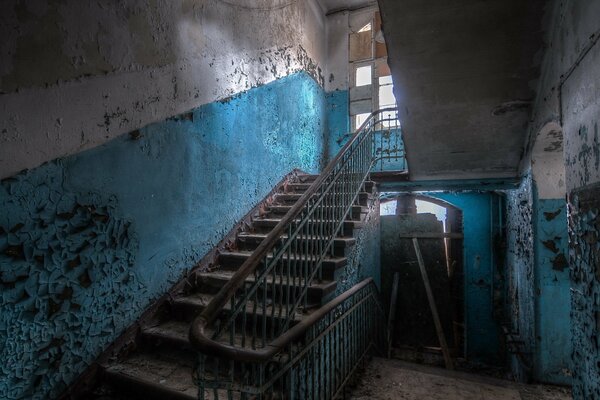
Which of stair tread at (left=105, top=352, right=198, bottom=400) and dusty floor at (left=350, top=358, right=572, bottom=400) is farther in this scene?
dusty floor at (left=350, top=358, right=572, bottom=400)

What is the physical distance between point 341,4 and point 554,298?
8125 millimetres

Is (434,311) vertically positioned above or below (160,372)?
below

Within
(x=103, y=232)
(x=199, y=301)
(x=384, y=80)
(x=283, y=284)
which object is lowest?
(x=199, y=301)

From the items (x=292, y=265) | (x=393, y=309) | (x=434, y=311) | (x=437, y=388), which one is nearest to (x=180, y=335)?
(x=292, y=265)

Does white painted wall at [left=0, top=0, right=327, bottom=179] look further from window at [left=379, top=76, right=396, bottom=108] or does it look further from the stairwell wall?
window at [left=379, top=76, right=396, bottom=108]

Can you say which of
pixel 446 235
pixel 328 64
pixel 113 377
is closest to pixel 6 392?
pixel 113 377

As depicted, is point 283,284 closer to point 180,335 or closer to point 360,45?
point 180,335

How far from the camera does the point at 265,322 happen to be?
7.84 feet

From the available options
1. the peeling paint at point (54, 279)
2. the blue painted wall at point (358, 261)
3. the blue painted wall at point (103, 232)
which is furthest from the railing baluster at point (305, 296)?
the peeling paint at point (54, 279)

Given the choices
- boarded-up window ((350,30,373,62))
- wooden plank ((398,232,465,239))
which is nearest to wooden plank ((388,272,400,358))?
wooden plank ((398,232,465,239))

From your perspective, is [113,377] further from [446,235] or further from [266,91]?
[446,235]

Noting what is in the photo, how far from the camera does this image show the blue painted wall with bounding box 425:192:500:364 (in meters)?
6.92

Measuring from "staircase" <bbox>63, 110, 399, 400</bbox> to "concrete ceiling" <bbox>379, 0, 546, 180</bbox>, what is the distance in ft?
3.43

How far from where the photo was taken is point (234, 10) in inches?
188
